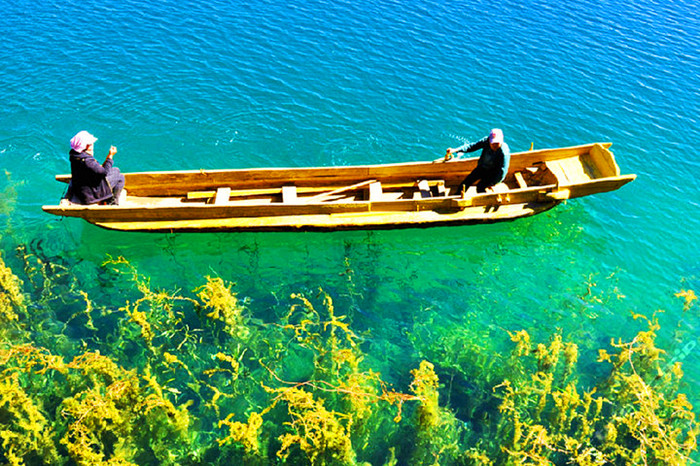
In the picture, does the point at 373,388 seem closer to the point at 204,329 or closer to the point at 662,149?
the point at 204,329

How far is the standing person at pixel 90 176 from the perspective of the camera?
10.8m

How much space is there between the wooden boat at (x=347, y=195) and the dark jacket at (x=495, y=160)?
1.72 feet

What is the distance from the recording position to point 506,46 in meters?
21.7

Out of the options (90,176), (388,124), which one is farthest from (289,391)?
(388,124)

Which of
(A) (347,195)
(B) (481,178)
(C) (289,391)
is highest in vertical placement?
(B) (481,178)

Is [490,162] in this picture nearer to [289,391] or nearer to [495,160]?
[495,160]

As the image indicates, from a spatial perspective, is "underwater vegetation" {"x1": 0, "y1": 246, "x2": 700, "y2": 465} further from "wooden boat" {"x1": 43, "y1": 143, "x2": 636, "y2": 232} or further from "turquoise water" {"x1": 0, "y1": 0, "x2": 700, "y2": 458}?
"wooden boat" {"x1": 43, "y1": 143, "x2": 636, "y2": 232}

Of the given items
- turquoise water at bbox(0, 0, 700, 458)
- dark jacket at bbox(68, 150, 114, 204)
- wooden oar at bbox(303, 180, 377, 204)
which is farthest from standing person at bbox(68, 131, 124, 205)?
wooden oar at bbox(303, 180, 377, 204)

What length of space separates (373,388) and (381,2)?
2157 cm

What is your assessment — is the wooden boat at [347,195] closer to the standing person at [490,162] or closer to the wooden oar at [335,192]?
the wooden oar at [335,192]

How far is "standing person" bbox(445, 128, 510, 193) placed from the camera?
11961 millimetres

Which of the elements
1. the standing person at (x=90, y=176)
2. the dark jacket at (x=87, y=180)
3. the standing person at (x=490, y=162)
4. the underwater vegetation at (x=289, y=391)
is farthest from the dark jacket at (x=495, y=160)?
the dark jacket at (x=87, y=180)

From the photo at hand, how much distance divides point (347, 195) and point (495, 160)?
4169 mm

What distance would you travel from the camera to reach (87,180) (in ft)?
37.3
